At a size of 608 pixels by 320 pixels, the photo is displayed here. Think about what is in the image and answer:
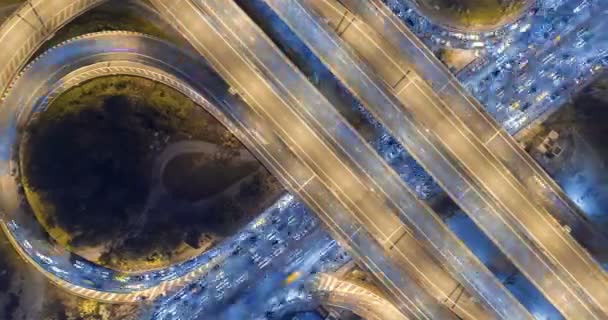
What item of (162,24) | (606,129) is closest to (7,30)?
(162,24)

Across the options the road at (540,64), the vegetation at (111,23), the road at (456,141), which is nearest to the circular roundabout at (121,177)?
the vegetation at (111,23)

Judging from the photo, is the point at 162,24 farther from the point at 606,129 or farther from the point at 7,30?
the point at 606,129

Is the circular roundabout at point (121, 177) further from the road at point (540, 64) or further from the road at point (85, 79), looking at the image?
the road at point (540, 64)

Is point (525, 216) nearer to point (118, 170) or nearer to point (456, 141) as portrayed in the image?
point (456, 141)

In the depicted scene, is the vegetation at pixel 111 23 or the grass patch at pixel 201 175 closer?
the vegetation at pixel 111 23

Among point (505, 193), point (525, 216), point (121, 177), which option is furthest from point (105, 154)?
point (525, 216)

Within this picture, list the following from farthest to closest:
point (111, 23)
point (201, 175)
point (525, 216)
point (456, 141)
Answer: point (201, 175) → point (111, 23) → point (456, 141) → point (525, 216)
